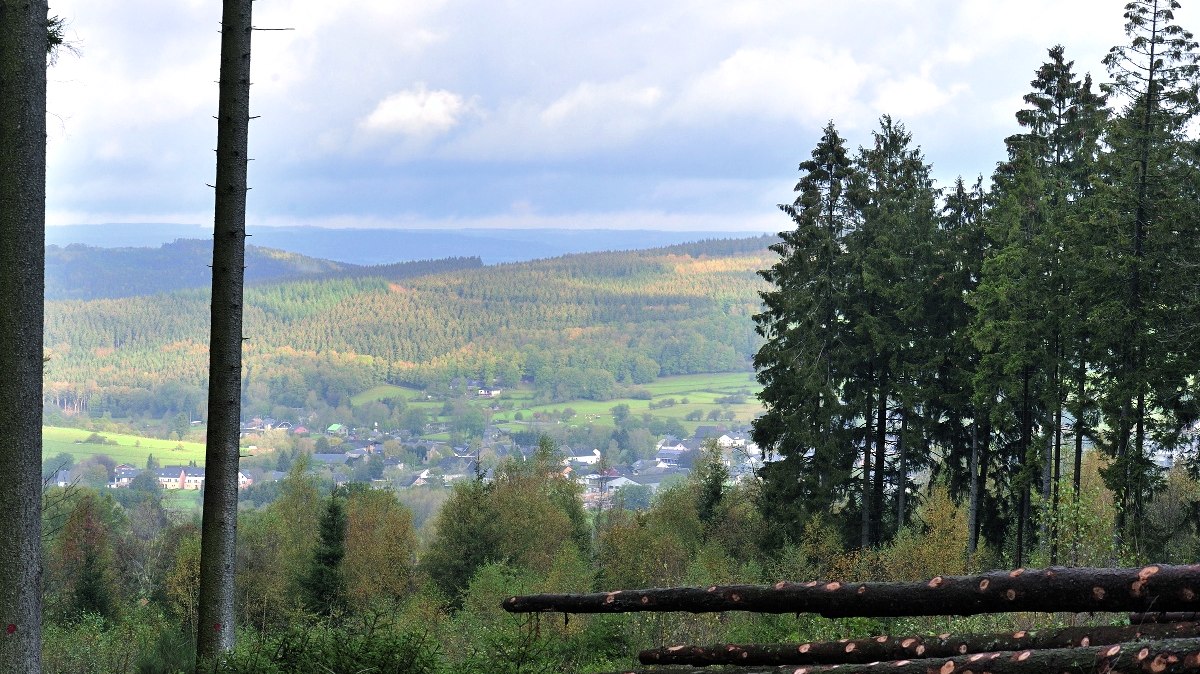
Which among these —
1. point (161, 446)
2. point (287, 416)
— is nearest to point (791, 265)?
point (161, 446)

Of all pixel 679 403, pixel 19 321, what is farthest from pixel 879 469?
pixel 679 403

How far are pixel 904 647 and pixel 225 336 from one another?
15.9 ft

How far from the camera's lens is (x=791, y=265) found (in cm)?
3133

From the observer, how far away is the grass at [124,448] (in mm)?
118812

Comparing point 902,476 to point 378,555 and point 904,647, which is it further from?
point 904,647

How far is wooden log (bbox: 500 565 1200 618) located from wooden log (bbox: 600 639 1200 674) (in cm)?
47

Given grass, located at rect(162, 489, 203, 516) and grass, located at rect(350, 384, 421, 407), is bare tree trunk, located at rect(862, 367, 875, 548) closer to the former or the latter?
grass, located at rect(162, 489, 203, 516)

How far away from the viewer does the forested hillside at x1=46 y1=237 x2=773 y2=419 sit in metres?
150

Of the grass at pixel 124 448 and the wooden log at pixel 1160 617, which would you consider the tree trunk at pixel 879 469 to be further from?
the grass at pixel 124 448

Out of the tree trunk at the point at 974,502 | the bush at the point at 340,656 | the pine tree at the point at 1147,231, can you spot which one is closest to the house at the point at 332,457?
the tree trunk at the point at 974,502

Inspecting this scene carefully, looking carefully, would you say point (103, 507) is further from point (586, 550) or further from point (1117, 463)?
point (1117, 463)

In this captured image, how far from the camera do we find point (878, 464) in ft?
105

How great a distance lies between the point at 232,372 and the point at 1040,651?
17.9 feet

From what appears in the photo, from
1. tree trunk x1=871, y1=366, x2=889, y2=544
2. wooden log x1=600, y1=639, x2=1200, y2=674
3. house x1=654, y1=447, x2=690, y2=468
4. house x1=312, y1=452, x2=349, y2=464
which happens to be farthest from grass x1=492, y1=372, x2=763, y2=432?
wooden log x1=600, y1=639, x2=1200, y2=674
